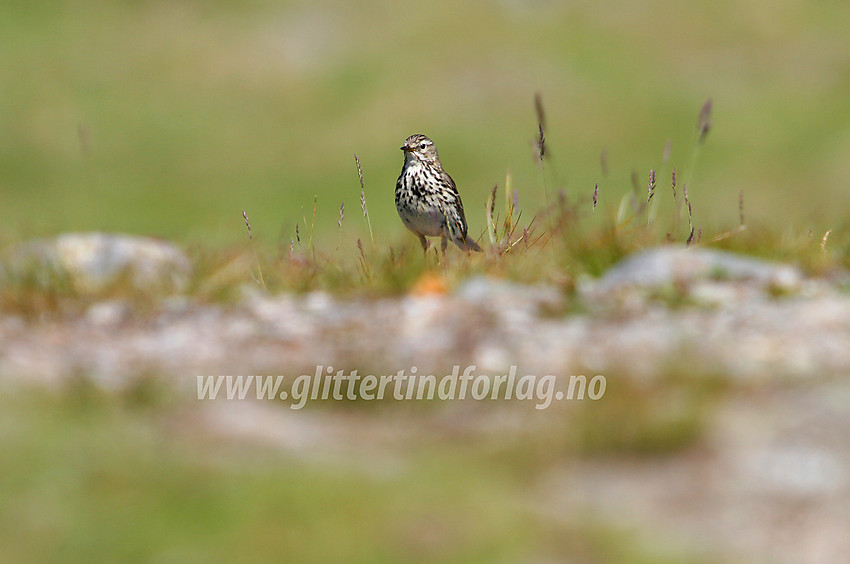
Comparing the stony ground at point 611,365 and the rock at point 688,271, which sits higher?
the rock at point 688,271

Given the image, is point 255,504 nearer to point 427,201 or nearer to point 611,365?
point 611,365

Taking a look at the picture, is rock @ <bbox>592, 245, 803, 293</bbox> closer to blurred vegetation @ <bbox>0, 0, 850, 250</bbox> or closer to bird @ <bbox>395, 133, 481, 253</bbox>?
bird @ <bbox>395, 133, 481, 253</bbox>

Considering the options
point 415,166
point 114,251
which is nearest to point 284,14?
point 415,166

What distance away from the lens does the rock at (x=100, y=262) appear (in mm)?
7609

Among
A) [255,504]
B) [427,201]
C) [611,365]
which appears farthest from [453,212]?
[255,504]

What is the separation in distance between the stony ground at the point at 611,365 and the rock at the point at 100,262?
441 millimetres

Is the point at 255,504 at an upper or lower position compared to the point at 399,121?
lower

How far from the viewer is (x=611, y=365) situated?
5.77 metres

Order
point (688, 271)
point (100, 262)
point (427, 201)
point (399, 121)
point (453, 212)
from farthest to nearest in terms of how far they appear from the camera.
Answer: point (399, 121) → point (453, 212) → point (427, 201) → point (100, 262) → point (688, 271)

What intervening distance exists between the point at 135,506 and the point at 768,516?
2.40 meters

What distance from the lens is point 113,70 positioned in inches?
1673

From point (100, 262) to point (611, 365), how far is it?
412 cm

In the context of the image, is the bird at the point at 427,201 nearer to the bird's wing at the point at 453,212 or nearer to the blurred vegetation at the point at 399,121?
the bird's wing at the point at 453,212

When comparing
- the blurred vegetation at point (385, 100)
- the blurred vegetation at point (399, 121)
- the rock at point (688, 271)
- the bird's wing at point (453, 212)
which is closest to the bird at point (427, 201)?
the bird's wing at point (453, 212)
